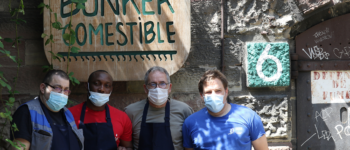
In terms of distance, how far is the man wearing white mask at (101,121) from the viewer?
2.31 metres

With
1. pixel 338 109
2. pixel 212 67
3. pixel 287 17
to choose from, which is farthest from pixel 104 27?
pixel 338 109

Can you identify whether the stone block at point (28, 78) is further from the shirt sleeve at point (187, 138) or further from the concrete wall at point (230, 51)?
the shirt sleeve at point (187, 138)

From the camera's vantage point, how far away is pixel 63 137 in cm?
213

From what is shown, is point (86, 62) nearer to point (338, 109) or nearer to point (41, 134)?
point (41, 134)

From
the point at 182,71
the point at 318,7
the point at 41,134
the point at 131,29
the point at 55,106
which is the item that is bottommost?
the point at 41,134

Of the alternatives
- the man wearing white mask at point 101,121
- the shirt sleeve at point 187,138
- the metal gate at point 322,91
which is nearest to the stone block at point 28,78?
the man wearing white mask at point 101,121

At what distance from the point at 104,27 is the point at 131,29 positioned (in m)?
0.26

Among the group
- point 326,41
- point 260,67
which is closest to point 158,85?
point 260,67

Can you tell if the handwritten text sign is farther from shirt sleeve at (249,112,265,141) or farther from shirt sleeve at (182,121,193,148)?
shirt sleeve at (182,121,193,148)

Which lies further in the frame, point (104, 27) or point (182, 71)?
point (182, 71)

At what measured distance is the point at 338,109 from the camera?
3.06 m

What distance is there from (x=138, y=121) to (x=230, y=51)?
122 centimetres

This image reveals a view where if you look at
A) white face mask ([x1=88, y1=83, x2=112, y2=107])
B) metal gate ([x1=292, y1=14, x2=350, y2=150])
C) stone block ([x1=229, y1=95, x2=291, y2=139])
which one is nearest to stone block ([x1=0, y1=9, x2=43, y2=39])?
white face mask ([x1=88, y1=83, x2=112, y2=107])

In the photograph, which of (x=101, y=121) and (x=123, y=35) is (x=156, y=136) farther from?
(x=123, y=35)
